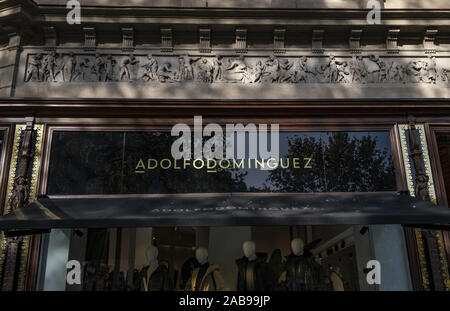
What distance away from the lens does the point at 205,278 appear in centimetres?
698

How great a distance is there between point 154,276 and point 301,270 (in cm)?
239

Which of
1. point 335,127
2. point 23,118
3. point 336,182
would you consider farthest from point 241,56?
point 23,118

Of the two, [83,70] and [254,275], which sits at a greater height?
[83,70]

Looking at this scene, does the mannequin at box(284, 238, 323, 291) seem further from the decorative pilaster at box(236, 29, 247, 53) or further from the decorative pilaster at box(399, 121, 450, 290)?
the decorative pilaster at box(236, 29, 247, 53)

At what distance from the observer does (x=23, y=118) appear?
7766 millimetres

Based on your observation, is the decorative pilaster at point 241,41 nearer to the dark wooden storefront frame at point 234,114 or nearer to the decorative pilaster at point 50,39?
the dark wooden storefront frame at point 234,114

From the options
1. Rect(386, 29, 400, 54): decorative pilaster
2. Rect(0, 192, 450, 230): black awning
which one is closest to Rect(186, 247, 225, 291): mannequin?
Rect(0, 192, 450, 230): black awning

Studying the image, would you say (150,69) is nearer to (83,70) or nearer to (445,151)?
(83,70)

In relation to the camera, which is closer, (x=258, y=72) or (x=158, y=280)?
(x=158, y=280)

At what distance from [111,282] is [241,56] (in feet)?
15.7

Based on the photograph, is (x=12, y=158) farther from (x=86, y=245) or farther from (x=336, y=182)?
(x=336, y=182)

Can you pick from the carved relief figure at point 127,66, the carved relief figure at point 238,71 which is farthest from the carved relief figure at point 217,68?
the carved relief figure at point 127,66

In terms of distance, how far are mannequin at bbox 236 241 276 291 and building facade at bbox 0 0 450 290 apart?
0.21 meters

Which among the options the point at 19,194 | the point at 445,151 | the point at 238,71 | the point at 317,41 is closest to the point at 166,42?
the point at 238,71
